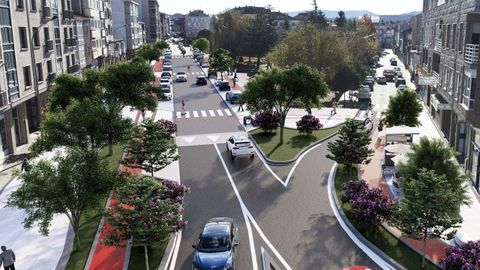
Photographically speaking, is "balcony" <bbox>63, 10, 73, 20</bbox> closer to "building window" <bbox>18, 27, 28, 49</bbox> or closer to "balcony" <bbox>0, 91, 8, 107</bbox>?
"building window" <bbox>18, 27, 28, 49</bbox>

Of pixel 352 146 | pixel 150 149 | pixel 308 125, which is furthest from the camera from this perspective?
pixel 308 125

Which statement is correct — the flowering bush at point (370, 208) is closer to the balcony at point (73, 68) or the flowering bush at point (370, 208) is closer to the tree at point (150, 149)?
the tree at point (150, 149)

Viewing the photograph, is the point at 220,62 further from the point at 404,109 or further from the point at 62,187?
the point at 62,187

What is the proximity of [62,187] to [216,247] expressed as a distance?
611 centimetres

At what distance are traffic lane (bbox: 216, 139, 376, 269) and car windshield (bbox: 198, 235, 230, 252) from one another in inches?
99.8

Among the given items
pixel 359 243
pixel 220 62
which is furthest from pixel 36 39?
pixel 220 62

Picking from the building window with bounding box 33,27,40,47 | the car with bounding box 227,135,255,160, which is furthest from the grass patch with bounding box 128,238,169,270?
the building window with bounding box 33,27,40,47

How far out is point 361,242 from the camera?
Answer: 65.3ft

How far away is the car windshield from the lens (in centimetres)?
1788

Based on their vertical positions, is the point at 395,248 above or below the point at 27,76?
below

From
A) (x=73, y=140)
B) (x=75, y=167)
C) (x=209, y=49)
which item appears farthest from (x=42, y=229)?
(x=209, y=49)

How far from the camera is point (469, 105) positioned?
28.5 metres

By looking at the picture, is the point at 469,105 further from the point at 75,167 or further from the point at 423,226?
the point at 75,167

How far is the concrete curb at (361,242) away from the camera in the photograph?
18.0m
